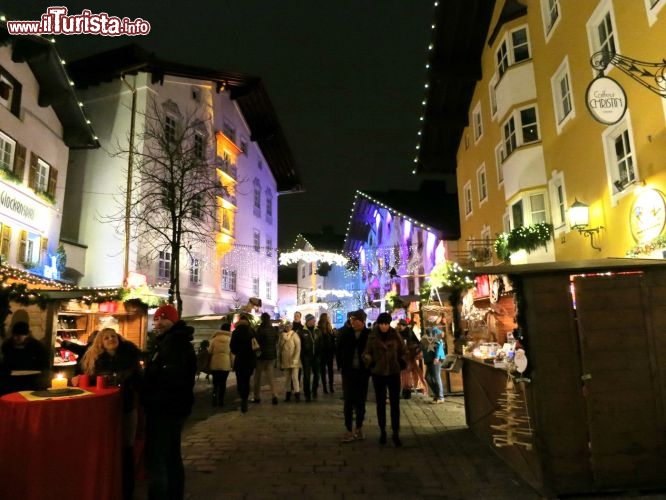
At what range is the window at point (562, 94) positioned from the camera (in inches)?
482

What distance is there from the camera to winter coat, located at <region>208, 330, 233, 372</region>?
11.0m

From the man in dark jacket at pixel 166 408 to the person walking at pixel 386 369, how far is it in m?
3.34

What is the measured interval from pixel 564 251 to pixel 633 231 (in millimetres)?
3435

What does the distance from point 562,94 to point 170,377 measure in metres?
12.6

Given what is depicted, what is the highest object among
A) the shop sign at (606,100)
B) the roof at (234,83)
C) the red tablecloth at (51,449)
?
the roof at (234,83)

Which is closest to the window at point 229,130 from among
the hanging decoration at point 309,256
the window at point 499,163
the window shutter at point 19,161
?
the hanging decoration at point 309,256

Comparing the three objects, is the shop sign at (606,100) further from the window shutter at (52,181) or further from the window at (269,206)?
the window at (269,206)

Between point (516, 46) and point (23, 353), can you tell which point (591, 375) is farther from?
point (516, 46)

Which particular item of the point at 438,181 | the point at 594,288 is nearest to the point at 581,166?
the point at 594,288

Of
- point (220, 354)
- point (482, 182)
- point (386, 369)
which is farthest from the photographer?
point (482, 182)

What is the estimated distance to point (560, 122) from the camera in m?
12.8

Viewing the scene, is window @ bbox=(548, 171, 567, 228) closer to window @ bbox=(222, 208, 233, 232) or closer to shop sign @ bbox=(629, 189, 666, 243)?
shop sign @ bbox=(629, 189, 666, 243)

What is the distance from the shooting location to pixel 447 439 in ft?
24.9

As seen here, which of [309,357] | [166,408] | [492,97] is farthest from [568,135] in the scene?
[166,408]
